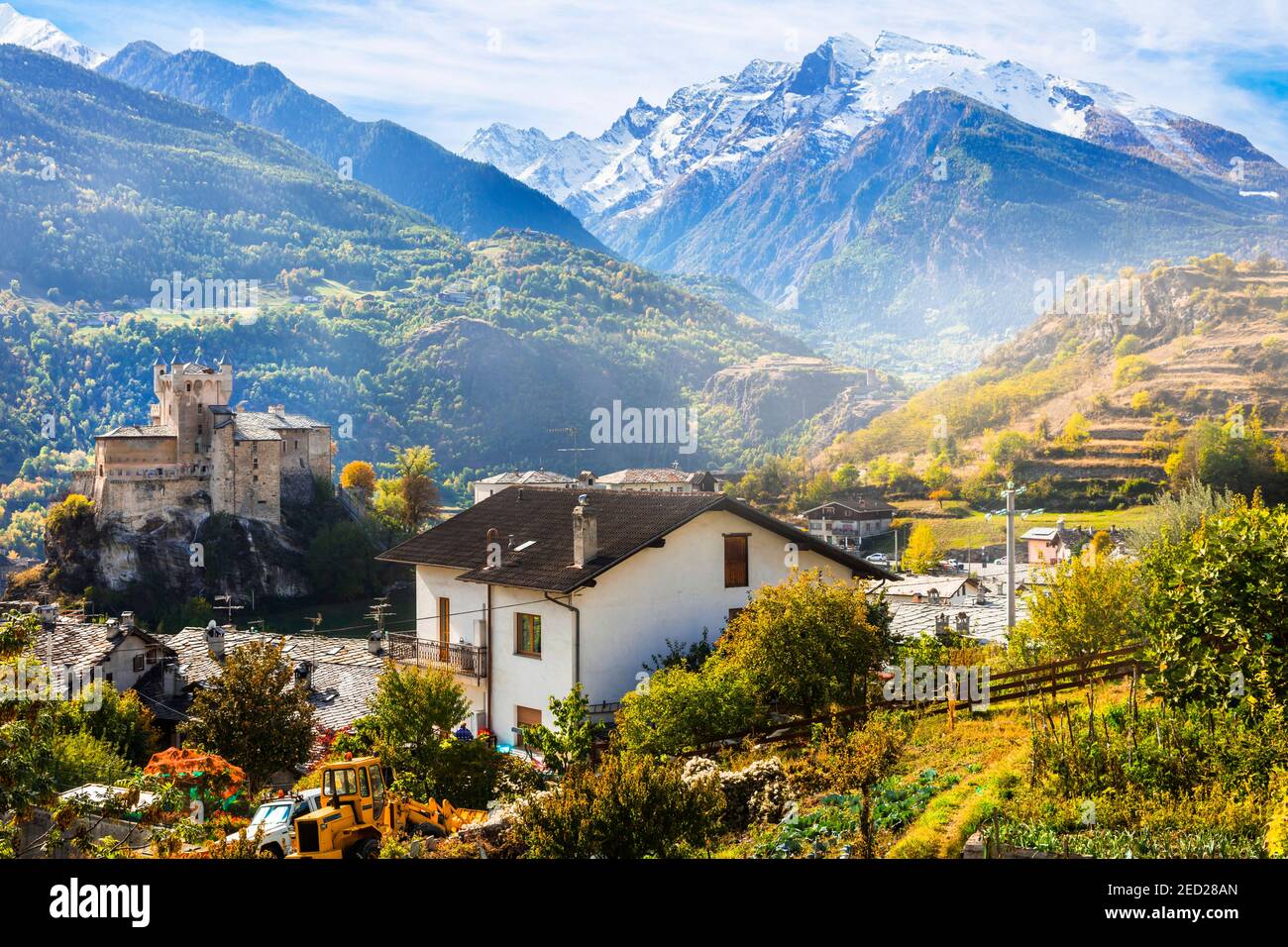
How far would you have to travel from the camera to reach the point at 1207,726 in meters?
13.2

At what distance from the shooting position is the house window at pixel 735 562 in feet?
91.2

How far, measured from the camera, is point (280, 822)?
52.1 feet

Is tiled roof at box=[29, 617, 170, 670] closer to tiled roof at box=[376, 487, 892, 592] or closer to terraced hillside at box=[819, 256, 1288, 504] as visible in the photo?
tiled roof at box=[376, 487, 892, 592]

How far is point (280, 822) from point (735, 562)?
13988 mm

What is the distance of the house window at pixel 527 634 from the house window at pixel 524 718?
1243 millimetres

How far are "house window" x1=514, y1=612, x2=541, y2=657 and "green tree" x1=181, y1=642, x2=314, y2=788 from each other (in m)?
4.85

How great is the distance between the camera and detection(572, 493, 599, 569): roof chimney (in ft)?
84.5

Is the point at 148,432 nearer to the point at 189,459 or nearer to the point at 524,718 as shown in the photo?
the point at 189,459

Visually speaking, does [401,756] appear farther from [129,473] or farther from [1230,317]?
[1230,317]

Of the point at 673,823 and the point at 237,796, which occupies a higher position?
the point at 673,823

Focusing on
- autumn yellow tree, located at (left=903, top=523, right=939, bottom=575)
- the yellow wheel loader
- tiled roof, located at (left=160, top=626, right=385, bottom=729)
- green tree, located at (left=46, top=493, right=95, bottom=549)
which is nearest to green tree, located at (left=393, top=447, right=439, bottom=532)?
green tree, located at (left=46, top=493, right=95, bottom=549)

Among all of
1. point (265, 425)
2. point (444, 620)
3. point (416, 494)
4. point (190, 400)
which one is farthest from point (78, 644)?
point (416, 494)
